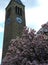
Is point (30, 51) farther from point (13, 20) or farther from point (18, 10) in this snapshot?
point (18, 10)

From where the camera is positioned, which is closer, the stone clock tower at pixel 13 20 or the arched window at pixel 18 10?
the stone clock tower at pixel 13 20

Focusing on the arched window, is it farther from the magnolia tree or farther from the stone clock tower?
the magnolia tree

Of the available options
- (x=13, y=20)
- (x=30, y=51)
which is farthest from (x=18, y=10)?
(x=30, y=51)

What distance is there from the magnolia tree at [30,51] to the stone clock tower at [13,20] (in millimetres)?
33502

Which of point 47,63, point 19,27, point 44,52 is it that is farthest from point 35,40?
point 19,27

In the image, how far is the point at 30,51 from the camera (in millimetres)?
11625

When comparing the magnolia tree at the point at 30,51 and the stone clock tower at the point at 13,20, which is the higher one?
the stone clock tower at the point at 13,20

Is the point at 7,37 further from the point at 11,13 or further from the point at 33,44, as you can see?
the point at 33,44

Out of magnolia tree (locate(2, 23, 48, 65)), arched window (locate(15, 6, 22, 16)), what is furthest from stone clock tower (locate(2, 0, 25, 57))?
magnolia tree (locate(2, 23, 48, 65))

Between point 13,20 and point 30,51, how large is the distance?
37222 millimetres

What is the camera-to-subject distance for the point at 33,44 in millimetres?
11914

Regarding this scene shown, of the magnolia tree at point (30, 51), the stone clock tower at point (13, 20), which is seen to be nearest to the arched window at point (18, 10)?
the stone clock tower at point (13, 20)

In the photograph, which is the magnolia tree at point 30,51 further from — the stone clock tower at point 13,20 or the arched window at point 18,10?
the arched window at point 18,10

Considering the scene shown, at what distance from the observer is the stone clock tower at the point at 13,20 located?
47.5 metres
